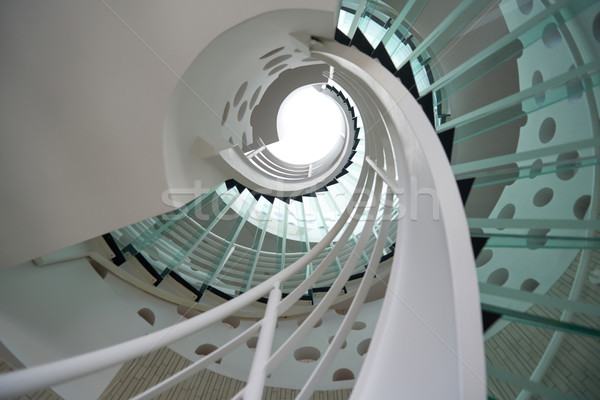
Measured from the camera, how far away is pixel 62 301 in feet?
12.7

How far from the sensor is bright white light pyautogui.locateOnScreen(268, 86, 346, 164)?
11.4m

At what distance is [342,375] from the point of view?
4.56m

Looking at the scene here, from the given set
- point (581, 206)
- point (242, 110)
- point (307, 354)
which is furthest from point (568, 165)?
point (307, 354)

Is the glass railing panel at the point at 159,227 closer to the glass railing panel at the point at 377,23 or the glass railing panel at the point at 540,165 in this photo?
the glass railing panel at the point at 377,23

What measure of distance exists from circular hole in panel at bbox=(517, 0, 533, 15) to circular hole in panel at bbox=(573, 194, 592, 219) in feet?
2.96

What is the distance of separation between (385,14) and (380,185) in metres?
1.50

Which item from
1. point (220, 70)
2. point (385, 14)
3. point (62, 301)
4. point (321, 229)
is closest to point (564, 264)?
point (385, 14)

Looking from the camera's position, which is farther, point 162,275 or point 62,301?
point 162,275

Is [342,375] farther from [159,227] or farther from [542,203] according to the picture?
[542,203]

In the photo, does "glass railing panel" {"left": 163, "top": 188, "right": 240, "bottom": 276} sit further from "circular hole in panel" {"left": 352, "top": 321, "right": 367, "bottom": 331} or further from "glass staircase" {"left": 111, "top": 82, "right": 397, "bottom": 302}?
"circular hole in panel" {"left": 352, "top": 321, "right": 367, "bottom": 331}

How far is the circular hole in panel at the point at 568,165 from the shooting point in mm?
1114

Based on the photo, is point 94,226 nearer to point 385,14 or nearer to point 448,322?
point 448,322

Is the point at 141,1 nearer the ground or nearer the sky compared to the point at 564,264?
nearer the sky

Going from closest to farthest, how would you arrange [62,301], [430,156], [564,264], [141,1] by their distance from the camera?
[564,264] < [430,156] < [141,1] < [62,301]
